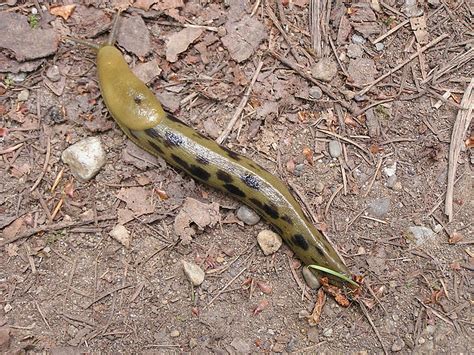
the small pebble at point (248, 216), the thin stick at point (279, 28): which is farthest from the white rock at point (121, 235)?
the thin stick at point (279, 28)

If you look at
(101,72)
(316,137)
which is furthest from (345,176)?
Result: (101,72)

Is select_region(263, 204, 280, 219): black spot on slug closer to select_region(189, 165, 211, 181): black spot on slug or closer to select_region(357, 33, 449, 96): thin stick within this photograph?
select_region(189, 165, 211, 181): black spot on slug

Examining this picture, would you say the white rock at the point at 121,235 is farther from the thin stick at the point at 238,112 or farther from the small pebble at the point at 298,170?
the small pebble at the point at 298,170

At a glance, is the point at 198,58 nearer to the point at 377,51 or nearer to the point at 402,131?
the point at 377,51

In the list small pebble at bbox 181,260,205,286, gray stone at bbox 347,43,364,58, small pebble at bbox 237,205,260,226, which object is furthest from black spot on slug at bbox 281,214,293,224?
gray stone at bbox 347,43,364,58

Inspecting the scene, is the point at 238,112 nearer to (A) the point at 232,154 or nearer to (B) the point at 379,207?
(A) the point at 232,154
